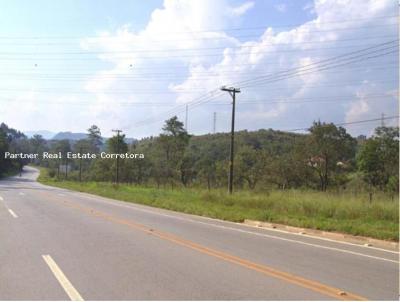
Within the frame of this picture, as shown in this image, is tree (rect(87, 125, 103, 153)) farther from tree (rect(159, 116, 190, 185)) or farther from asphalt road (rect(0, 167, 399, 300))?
asphalt road (rect(0, 167, 399, 300))

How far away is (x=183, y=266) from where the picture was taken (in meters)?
9.88

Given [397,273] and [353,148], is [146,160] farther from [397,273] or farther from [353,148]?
[397,273]

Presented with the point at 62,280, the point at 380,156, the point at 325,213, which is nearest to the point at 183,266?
the point at 62,280

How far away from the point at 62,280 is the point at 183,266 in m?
2.34

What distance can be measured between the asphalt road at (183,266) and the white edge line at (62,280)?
0.6 inches

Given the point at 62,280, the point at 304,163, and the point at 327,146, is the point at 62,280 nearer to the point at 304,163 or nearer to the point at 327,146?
the point at 327,146

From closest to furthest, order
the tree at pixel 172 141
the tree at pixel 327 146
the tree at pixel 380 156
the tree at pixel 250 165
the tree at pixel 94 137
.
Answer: the tree at pixel 380 156
the tree at pixel 327 146
the tree at pixel 250 165
the tree at pixel 172 141
the tree at pixel 94 137

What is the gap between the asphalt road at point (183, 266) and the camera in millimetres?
7809

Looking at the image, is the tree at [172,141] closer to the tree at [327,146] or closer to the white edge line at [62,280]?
the tree at [327,146]

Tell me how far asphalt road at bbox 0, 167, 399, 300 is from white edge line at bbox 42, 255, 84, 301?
0.01 metres

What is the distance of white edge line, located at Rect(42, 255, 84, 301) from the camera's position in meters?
7.45

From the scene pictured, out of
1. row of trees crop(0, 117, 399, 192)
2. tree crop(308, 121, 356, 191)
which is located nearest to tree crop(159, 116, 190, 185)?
row of trees crop(0, 117, 399, 192)

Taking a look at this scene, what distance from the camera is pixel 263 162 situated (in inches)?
2205

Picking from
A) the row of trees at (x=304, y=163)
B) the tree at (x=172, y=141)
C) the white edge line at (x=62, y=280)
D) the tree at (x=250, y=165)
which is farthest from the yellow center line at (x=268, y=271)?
the tree at (x=172, y=141)
